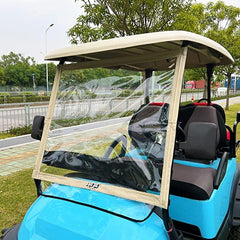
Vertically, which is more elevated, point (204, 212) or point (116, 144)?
point (116, 144)

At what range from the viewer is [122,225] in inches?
50.8

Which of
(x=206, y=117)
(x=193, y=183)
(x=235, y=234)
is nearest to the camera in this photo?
(x=193, y=183)

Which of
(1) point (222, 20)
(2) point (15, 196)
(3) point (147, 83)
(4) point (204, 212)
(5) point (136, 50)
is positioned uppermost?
(1) point (222, 20)

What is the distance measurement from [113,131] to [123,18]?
14.2 feet

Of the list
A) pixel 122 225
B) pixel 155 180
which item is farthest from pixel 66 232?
pixel 155 180

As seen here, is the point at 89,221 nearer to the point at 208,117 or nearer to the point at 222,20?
the point at 208,117

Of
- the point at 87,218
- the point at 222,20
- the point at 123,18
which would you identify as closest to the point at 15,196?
the point at 87,218

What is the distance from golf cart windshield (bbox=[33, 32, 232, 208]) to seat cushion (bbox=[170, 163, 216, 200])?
53cm

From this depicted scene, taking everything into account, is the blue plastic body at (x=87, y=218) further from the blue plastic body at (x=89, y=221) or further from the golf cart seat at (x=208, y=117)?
the golf cart seat at (x=208, y=117)

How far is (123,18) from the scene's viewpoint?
5398 mm

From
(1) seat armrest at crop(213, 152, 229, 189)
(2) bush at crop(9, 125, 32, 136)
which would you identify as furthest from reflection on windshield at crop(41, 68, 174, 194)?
(2) bush at crop(9, 125, 32, 136)

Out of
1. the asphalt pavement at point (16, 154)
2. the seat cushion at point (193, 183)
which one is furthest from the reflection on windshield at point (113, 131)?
the asphalt pavement at point (16, 154)

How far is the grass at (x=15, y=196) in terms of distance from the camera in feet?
9.75

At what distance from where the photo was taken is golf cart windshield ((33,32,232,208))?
1.39 metres
